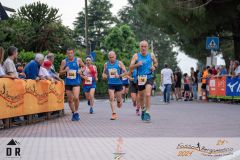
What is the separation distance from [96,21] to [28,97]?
8381cm

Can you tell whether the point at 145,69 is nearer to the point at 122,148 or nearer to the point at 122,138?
the point at 122,138

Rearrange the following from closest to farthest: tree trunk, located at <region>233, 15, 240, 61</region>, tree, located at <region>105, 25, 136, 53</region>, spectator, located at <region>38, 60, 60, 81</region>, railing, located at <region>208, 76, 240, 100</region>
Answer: spectator, located at <region>38, 60, 60, 81</region> → railing, located at <region>208, 76, 240, 100</region> → tree trunk, located at <region>233, 15, 240, 61</region> → tree, located at <region>105, 25, 136, 53</region>

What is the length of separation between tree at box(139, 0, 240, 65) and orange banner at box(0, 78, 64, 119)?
1498 cm

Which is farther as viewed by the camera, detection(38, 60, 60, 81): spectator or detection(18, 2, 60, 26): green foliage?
detection(18, 2, 60, 26): green foliage

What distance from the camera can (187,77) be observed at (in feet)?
113

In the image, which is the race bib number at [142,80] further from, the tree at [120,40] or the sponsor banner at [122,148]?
the tree at [120,40]

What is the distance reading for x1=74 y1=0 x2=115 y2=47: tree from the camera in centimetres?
9806

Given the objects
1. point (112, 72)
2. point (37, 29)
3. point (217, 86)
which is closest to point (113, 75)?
point (112, 72)

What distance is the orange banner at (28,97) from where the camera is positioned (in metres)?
13.6

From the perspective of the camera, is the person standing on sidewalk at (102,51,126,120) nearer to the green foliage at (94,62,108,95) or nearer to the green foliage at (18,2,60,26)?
the green foliage at (94,62,108,95)

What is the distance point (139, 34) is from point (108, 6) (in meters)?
15.5

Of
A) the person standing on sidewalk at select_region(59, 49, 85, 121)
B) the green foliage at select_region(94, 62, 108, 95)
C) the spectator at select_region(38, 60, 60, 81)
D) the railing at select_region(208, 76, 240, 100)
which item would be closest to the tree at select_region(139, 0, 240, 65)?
the railing at select_region(208, 76, 240, 100)

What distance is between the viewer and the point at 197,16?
32.8 metres

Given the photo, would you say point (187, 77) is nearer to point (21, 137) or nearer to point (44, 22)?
point (44, 22)
